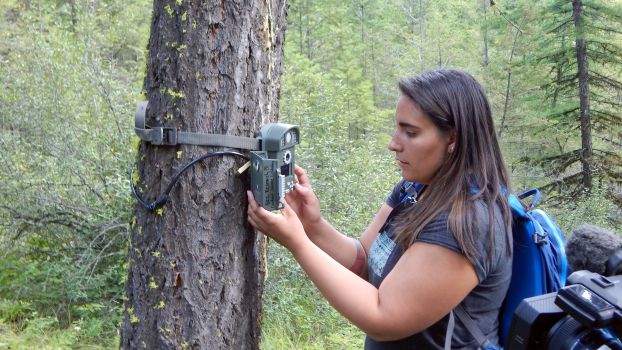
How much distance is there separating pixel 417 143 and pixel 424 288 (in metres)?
0.46

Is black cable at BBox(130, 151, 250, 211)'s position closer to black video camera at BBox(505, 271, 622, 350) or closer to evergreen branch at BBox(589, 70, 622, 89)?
black video camera at BBox(505, 271, 622, 350)

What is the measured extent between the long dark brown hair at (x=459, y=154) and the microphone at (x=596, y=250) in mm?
245

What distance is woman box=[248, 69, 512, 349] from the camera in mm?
1561

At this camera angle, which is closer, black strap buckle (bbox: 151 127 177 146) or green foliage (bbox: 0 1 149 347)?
black strap buckle (bbox: 151 127 177 146)

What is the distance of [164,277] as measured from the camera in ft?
5.74

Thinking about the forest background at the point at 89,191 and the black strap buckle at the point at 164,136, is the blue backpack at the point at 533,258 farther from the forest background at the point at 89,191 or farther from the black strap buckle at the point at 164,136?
the forest background at the point at 89,191

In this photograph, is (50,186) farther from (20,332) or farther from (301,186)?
(301,186)

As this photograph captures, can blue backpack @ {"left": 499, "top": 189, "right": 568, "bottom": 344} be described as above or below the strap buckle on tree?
below

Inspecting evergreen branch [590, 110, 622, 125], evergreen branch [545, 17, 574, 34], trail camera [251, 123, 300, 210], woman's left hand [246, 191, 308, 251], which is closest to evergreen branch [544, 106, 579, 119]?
evergreen branch [590, 110, 622, 125]

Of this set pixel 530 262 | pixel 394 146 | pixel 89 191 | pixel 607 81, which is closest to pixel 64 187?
pixel 89 191

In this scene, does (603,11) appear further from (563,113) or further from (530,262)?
(530,262)

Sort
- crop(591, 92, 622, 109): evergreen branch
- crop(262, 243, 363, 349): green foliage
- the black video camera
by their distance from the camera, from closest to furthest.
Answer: the black video camera < crop(262, 243, 363, 349): green foliage < crop(591, 92, 622, 109): evergreen branch

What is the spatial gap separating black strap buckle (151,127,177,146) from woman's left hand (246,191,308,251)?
11.3 inches

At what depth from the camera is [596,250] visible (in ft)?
5.40
